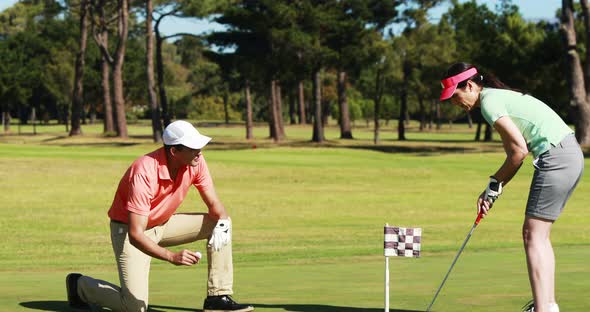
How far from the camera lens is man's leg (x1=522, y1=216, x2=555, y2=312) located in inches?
282

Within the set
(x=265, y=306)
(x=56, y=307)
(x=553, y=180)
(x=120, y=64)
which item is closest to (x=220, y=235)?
(x=265, y=306)

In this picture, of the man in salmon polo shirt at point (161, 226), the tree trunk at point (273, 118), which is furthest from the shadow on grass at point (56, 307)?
the tree trunk at point (273, 118)

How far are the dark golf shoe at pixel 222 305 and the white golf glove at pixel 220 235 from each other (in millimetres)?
429

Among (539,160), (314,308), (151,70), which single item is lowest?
(314,308)

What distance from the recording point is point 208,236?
838 cm

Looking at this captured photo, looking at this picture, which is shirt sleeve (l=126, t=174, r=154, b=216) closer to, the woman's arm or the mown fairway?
the mown fairway

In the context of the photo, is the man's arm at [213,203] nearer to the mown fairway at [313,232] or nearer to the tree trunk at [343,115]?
the mown fairway at [313,232]

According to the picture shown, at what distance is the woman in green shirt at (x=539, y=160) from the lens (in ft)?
23.5

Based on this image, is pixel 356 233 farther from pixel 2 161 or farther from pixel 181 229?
pixel 2 161

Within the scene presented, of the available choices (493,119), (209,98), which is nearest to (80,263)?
(493,119)

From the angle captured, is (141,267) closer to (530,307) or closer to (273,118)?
(530,307)

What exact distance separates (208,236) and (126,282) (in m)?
0.83

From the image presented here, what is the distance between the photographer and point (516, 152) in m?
7.14

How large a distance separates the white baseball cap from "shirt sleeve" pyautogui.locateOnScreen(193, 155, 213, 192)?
43 centimetres
